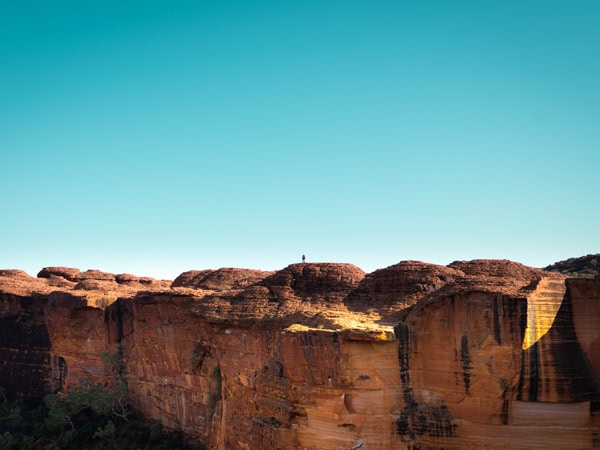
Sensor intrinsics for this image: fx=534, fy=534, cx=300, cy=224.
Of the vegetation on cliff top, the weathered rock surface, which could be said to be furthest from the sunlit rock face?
the weathered rock surface

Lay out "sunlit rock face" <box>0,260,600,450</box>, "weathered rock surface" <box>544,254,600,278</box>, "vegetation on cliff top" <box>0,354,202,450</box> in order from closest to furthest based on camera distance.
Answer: "sunlit rock face" <box>0,260,600,450</box>, "vegetation on cliff top" <box>0,354,202,450</box>, "weathered rock surface" <box>544,254,600,278</box>

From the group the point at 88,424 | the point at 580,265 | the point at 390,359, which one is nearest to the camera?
the point at 390,359

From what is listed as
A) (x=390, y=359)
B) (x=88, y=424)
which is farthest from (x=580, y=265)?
(x=88, y=424)

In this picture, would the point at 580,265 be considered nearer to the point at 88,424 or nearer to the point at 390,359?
the point at 390,359

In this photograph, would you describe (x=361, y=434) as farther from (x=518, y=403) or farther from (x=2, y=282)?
(x=2, y=282)

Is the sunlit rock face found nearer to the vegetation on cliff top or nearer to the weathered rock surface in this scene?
the vegetation on cliff top

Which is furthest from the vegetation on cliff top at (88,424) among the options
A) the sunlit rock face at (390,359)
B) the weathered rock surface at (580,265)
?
the weathered rock surface at (580,265)

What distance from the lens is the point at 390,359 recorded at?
835 inches

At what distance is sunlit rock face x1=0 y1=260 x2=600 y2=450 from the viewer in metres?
19.8

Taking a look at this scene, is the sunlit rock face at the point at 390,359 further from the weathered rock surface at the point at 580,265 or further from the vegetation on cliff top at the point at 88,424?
the weathered rock surface at the point at 580,265

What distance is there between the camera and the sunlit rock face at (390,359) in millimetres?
19766

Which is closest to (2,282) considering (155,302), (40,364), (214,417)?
(40,364)

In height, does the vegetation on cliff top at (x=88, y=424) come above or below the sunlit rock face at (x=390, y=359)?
below

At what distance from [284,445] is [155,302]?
515 inches
